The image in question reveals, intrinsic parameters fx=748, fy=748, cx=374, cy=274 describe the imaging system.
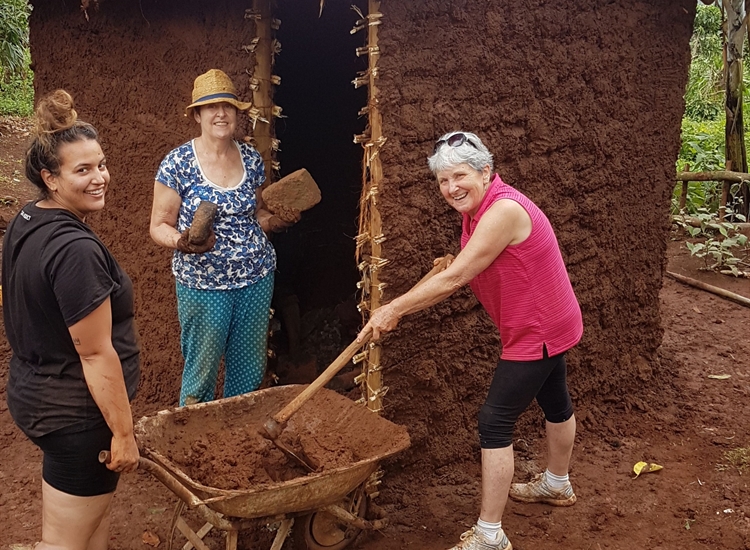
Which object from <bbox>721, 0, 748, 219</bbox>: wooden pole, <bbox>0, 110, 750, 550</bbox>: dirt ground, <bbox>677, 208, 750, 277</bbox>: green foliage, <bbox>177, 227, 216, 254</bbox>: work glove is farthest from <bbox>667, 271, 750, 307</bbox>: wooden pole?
<bbox>177, 227, 216, 254</bbox>: work glove

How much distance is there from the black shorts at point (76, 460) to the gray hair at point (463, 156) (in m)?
1.61

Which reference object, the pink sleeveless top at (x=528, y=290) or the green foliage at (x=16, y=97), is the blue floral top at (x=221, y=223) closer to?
the pink sleeveless top at (x=528, y=290)

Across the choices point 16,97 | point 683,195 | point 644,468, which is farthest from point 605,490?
point 16,97

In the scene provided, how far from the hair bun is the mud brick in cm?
122

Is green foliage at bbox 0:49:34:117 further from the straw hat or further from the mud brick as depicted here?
the mud brick

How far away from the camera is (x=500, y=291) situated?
3143mm

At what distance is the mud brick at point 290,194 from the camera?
3467 mm

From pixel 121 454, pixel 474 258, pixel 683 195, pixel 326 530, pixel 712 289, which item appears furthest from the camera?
pixel 683 195

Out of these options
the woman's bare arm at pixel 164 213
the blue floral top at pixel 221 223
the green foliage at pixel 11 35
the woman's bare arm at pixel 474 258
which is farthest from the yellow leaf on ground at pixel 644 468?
the green foliage at pixel 11 35

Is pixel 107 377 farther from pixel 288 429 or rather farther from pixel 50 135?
pixel 288 429

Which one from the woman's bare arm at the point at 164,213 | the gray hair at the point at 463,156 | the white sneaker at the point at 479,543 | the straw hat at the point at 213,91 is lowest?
the white sneaker at the point at 479,543

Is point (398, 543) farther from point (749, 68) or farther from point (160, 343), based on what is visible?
point (749, 68)

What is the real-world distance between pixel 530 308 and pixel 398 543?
4.47 feet

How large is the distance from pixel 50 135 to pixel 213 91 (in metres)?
1.13
